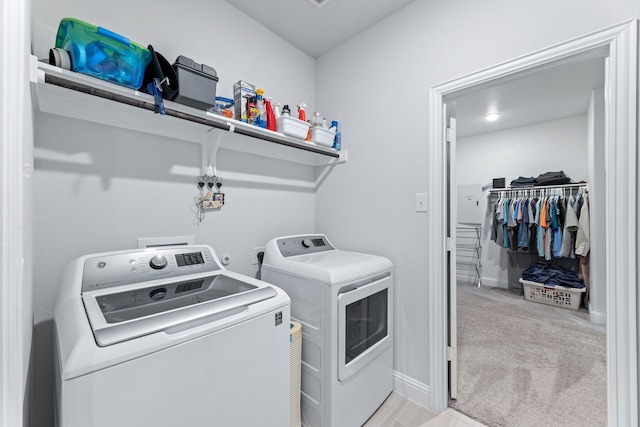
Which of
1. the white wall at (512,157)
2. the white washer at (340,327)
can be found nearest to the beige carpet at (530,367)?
the white washer at (340,327)

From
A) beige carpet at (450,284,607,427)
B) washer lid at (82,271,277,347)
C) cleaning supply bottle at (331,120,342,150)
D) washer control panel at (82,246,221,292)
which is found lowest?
beige carpet at (450,284,607,427)

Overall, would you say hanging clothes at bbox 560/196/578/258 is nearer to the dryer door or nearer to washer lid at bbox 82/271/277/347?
the dryer door

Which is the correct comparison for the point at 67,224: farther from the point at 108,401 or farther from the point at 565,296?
the point at 565,296

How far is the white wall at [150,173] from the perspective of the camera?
3.86 feet

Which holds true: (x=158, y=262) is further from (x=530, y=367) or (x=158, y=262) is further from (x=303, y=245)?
(x=530, y=367)

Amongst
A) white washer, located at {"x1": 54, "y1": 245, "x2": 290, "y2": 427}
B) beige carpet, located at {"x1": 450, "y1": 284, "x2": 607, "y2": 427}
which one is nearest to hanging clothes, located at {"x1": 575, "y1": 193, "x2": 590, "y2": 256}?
beige carpet, located at {"x1": 450, "y1": 284, "x2": 607, "y2": 427}

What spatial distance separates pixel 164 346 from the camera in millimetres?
774

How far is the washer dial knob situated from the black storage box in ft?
2.44

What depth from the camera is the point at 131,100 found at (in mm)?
1191

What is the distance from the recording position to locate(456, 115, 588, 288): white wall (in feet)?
12.3

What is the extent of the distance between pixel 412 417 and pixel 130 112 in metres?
2.28

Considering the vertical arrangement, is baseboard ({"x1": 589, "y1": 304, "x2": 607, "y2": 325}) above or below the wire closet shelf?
below

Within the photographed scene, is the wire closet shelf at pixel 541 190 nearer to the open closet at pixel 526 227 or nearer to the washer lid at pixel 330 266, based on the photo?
the open closet at pixel 526 227

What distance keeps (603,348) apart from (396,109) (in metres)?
2.79
